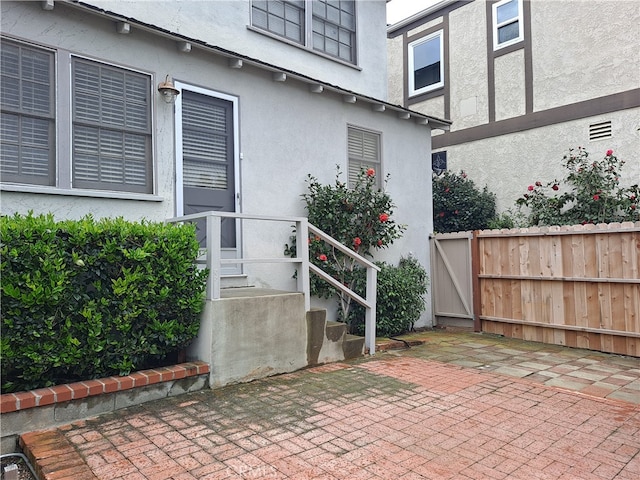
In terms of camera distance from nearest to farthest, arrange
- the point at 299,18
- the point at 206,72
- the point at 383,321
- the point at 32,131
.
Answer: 1. the point at 32,131
2. the point at 206,72
3. the point at 383,321
4. the point at 299,18

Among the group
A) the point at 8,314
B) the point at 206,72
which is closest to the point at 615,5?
the point at 206,72

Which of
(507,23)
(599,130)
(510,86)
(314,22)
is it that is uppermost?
(507,23)

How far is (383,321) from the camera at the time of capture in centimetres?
727

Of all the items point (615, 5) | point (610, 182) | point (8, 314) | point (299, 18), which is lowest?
point (8, 314)

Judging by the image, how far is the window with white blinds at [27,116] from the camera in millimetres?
4676

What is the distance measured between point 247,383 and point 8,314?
229cm

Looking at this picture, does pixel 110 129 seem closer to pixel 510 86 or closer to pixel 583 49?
pixel 510 86

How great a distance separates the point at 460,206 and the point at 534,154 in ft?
6.57

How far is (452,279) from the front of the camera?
8.88 m

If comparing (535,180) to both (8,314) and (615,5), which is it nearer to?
(615,5)

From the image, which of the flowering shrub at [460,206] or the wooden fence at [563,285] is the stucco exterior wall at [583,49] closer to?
the flowering shrub at [460,206]

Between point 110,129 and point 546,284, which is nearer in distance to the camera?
point 110,129

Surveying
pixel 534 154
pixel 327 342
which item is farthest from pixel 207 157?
pixel 534 154

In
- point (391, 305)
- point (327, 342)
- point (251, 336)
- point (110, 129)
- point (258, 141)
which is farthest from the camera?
point (391, 305)
